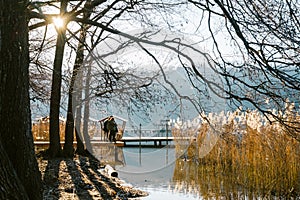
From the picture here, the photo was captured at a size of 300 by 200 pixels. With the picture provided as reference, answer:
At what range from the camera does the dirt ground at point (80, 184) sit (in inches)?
227

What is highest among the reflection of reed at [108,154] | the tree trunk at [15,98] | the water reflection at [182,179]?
the tree trunk at [15,98]

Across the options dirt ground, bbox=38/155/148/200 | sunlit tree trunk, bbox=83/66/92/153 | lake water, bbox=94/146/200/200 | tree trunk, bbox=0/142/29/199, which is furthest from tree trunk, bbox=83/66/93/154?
tree trunk, bbox=0/142/29/199

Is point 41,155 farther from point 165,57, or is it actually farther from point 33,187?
point 33,187

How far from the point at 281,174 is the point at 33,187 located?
4.67 m

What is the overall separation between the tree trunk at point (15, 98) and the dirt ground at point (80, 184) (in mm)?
2352

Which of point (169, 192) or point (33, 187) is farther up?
point (33, 187)

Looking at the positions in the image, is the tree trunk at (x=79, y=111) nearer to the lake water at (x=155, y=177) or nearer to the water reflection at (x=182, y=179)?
the water reflection at (x=182, y=179)

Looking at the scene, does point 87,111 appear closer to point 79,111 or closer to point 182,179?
point 79,111

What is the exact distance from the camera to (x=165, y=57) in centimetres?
686

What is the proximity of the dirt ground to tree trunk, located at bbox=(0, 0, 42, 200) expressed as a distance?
7.72 ft

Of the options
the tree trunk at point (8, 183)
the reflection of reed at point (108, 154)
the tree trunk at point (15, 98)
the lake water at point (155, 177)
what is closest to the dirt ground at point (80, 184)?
the lake water at point (155, 177)

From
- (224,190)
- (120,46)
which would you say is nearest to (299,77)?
(224,190)

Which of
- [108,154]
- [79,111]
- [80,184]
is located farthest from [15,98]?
[108,154]

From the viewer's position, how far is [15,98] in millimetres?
3014
